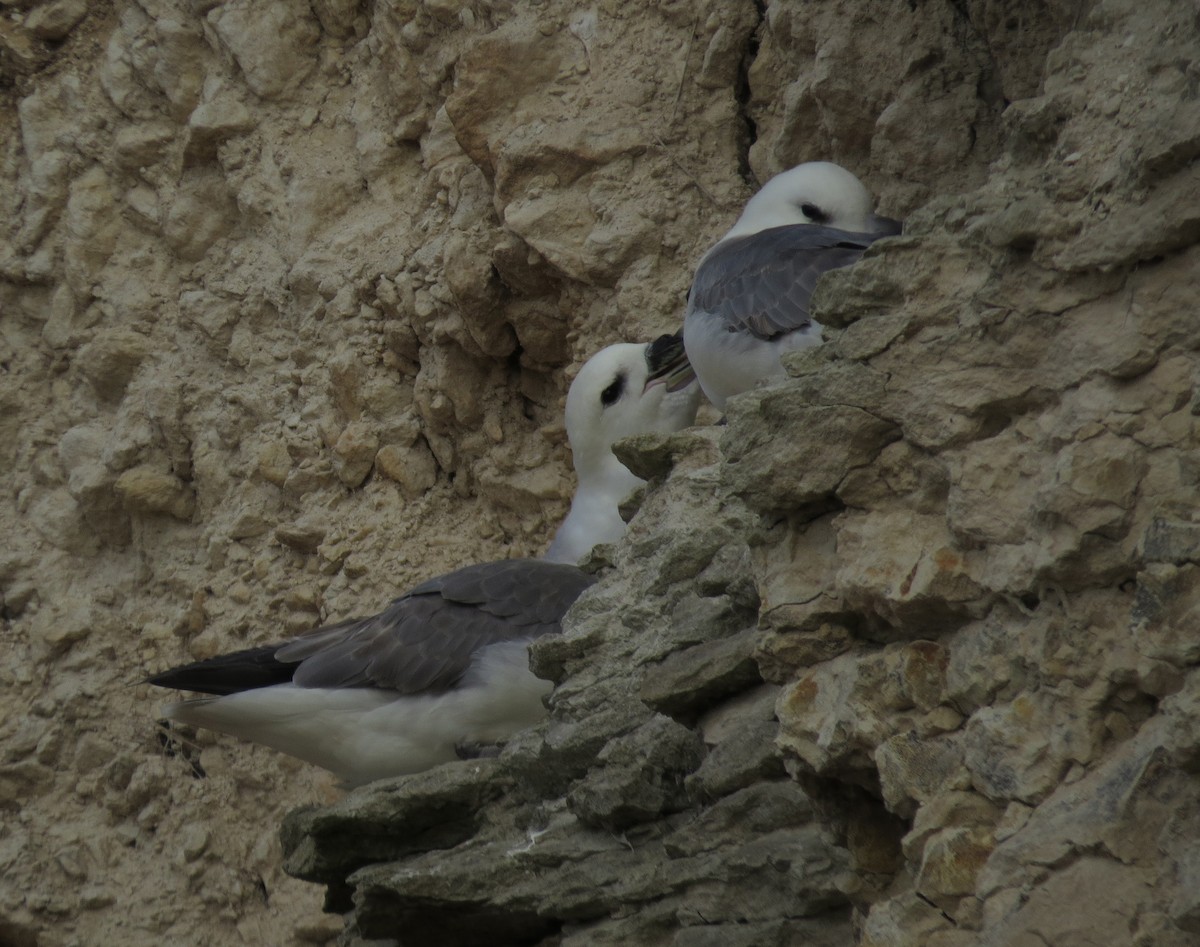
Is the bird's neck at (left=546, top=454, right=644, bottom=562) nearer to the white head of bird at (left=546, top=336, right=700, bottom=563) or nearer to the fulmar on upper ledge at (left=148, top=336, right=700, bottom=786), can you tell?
the white head of bird at (left=546, top=336, right=700, bottom=563)

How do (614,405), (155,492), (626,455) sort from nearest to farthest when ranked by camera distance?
1. (626,455)
2. (614,405)
3. (155,492)

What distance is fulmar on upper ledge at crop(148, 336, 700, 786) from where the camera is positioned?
442 cm

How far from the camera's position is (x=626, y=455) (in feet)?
13.1

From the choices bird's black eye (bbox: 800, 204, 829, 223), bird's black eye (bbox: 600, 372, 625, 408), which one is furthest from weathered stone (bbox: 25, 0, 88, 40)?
bird's black eye (bbox: 800, 204, 829, 223)

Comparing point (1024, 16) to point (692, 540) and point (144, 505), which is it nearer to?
point (692, 540)

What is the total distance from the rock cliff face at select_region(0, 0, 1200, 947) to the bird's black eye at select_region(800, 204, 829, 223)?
298 mm

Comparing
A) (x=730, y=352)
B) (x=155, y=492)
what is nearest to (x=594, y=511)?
(x=730, y=352)

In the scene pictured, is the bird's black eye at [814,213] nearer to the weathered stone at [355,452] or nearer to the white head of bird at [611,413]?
the white head of bird at [611,413]

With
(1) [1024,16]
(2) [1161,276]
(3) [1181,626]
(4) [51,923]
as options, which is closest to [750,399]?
(2) [1161,276]

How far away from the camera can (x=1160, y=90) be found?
218cm

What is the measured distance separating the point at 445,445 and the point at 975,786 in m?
3.98

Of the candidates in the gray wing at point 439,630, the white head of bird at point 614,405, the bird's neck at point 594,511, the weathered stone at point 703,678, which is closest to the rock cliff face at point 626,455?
the weathered stone at point 703,678

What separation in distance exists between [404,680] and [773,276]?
1.42 m

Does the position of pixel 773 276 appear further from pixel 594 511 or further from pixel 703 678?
pixel 703 678
